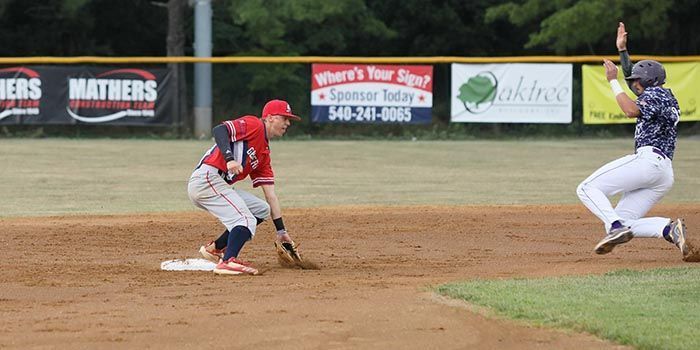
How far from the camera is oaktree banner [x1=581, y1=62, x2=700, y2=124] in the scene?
27.0 m

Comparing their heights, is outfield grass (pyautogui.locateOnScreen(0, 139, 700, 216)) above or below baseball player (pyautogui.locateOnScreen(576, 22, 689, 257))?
below

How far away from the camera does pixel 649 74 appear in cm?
923

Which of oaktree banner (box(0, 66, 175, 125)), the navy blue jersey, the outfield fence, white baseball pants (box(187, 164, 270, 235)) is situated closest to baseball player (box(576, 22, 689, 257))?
the navy blue jersey

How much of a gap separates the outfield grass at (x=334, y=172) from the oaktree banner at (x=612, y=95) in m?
0.65

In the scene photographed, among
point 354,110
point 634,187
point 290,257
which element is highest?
point 634,187

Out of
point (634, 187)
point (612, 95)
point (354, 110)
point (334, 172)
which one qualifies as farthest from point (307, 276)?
point (612, 95)

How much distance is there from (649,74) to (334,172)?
36.4 ft

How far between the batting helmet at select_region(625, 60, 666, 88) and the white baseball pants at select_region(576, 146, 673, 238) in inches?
20.2

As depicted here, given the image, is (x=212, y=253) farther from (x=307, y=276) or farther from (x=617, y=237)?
(x=617, y=237)

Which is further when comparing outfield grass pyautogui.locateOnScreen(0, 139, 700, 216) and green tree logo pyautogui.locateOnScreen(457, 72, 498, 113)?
green tree logo pyautogui.locateOnScreen(457, 72, 498, 113)

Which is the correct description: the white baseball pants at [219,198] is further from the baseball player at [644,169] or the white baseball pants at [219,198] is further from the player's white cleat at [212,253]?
the baseball player at [644,169]

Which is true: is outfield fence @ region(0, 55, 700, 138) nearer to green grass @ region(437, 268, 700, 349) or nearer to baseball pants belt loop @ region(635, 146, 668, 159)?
baseball pants belt loop @ region(635, 146, 668, 159)

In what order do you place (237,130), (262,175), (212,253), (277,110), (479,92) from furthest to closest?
(479,92)
(212,253)
(262,175)
(277,110)
(237,130)

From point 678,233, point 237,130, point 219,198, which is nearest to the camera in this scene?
point 237,130
